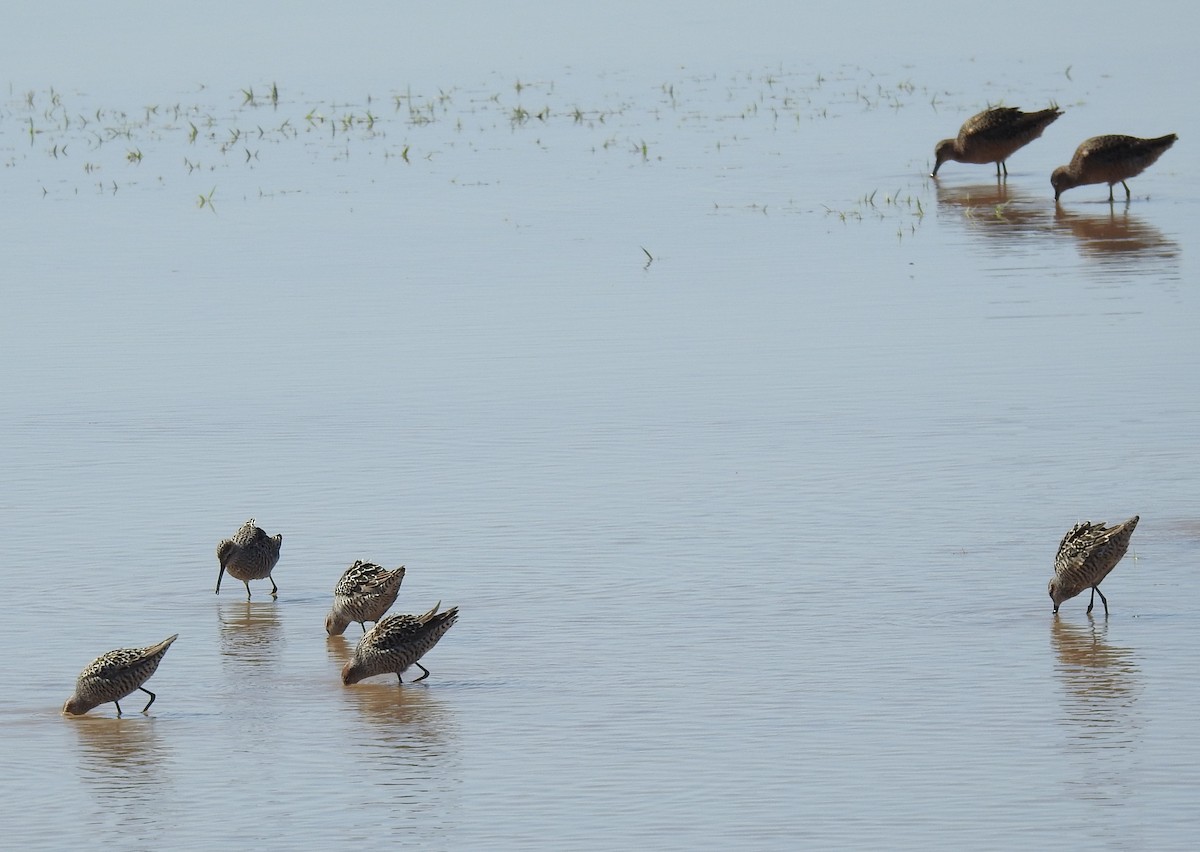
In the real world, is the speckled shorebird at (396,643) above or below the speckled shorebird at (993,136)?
below

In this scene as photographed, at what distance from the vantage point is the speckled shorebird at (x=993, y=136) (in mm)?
26219

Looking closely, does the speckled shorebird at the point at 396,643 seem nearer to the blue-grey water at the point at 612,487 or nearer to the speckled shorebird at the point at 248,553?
the blue-grey water at the point at 612,487

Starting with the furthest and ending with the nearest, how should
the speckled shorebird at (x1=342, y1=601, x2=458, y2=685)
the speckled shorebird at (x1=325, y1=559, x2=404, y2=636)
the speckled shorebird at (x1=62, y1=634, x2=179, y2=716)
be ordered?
the speckled shorebird at (x1=325, y1=559, x2=404, y2=636) < the speckled shorebird at (x1=342, y1=601, x2=458, y2=685) < the speckled shorebird at (x1=62, y1=634, x2=179, y2=716)

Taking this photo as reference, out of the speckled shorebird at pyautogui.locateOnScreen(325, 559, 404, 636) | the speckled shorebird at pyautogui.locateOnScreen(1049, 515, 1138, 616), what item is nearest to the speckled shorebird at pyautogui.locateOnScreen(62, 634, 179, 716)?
the speckled shorebird at pyautogui.locateOnScreen(325, 559, 404, 636)

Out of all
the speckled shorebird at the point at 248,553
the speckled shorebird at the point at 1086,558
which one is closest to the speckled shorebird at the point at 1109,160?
the speckled shorebird at the point at 1086,558

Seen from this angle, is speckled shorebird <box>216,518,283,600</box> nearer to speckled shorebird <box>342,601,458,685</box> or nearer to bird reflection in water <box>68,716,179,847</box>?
speckled shorebird <box>342,601,458,685</box>

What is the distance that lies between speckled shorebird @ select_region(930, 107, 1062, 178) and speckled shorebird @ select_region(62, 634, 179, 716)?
59.5 feet

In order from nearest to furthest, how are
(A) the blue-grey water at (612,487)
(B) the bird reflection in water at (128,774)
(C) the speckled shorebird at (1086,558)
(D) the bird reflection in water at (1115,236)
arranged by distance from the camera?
(B) the bird reflection in water at (128,774) < (A) the blue-grey water at (612,487) < (C) the speckled shorebird at (1086,558) < (D) the bird reflection in water at (1115,236)

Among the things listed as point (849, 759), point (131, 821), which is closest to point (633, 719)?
point (849, 759)

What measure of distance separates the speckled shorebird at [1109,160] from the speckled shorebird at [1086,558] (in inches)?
542

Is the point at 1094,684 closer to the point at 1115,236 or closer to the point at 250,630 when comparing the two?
the point at 250,630

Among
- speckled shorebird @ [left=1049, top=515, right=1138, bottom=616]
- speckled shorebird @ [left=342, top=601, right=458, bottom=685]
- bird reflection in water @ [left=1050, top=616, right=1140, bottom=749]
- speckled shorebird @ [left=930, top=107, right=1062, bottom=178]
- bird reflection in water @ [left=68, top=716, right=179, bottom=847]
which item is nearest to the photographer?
bird reflection in water @ [left=68, top=716, right=179, bottom=847]

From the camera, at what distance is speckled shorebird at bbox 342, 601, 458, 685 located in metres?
9.77

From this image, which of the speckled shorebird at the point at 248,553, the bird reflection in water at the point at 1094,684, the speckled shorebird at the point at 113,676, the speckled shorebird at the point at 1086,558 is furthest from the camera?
the speckled shorebird at the point at 248,553
